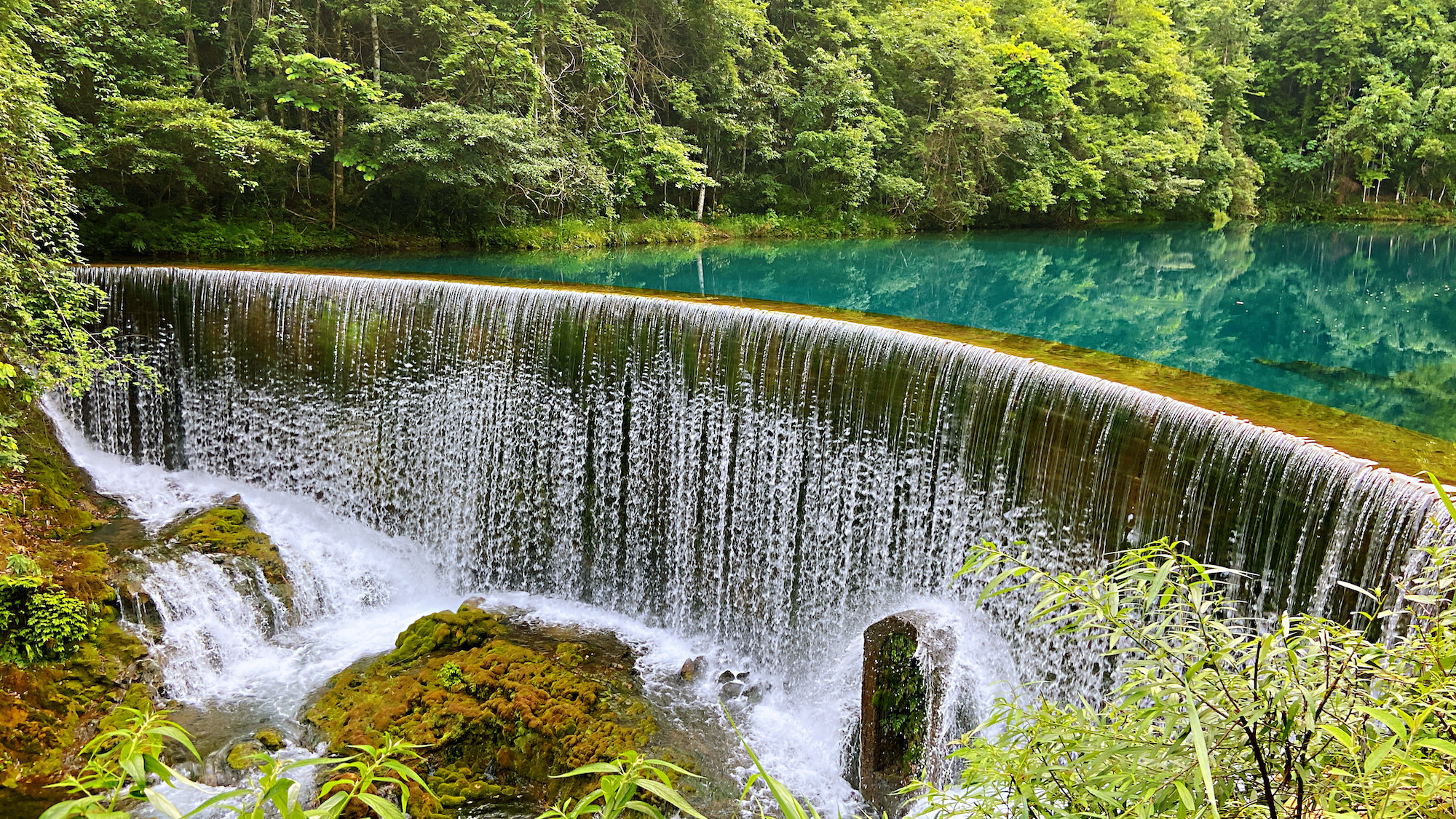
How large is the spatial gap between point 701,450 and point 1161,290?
357 inches

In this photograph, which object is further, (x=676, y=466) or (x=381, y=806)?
(x=676, y=466)

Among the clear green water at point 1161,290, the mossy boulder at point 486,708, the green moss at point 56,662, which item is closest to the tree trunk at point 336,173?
the clear green water at point 1161,290

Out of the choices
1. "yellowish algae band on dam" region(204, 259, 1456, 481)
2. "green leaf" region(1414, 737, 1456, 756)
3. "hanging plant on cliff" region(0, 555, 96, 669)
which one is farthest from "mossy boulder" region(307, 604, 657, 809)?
"green leaf" region(1414, 737, 1456, 756)

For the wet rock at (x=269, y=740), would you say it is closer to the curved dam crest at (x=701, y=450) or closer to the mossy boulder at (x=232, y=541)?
the mossy boulder at (x=232, y=541)

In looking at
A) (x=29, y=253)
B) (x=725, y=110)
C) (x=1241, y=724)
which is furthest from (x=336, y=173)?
(x=1241, y=724)

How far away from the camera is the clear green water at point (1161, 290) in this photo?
8109mm

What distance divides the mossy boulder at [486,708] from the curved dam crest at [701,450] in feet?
3.84

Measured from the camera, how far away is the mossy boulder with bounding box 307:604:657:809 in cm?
521

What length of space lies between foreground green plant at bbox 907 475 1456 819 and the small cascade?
2.76 metres

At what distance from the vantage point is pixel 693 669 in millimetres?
6305

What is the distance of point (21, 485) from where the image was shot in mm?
7102

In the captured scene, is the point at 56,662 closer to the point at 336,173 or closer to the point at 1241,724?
the point at 1241,724

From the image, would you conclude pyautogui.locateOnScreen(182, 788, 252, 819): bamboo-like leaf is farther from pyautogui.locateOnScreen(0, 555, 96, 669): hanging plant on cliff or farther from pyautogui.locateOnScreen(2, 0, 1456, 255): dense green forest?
pyautogui.locateOnScreen(2, 0, 1456, 255): dense green forest

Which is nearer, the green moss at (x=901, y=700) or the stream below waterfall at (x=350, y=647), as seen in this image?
the green moss at (x=901, y=700)
